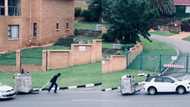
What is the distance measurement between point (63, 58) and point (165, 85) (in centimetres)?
1686

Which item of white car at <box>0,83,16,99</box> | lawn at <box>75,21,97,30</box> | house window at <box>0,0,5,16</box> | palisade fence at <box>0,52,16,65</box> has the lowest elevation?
white car at <box>0,83,16,99</box>

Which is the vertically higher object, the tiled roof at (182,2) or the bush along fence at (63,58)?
the tiled roof at (182,2)

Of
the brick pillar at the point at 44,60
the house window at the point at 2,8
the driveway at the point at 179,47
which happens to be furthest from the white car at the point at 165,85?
the house window at the point at 2,8

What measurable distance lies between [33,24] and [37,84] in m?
22.5

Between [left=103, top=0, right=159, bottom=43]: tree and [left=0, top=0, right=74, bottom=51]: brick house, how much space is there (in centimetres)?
706

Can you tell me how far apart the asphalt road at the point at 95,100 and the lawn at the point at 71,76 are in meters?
4.38

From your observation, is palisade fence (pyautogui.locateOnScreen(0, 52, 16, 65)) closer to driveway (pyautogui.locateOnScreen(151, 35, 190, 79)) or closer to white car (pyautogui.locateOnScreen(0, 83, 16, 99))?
driveway (pyautogui.locateOnScreen(151, 35, 190, 79))

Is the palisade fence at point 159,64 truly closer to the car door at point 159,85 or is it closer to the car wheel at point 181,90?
the car door at point 159,85

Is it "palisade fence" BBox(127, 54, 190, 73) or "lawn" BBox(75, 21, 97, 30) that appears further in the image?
"lawn" BBox(75, 21, 97, 30)

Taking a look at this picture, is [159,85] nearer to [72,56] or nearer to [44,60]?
[72,56]

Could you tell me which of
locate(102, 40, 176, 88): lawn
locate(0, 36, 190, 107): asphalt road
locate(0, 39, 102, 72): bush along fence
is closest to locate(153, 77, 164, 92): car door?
locate(0, 36, 190, 107): asphalt road

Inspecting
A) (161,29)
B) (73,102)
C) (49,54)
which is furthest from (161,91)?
(161,29)

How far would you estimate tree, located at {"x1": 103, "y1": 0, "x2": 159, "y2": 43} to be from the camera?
58594mm

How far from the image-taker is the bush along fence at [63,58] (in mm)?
50500
